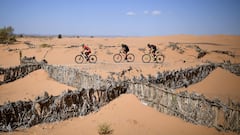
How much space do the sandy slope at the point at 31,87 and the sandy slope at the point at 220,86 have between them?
19.9 ft

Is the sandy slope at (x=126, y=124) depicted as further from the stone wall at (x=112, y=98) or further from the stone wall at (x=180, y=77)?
the stone wall at (x=180, y=77)

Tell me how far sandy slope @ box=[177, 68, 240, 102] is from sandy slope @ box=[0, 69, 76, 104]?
19.9ft

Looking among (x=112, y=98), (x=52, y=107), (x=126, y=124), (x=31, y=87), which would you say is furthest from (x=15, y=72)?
(x=126, y=124)

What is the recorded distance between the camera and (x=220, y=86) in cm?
1386

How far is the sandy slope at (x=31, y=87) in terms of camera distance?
12.0m

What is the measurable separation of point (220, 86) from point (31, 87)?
9.75 metres

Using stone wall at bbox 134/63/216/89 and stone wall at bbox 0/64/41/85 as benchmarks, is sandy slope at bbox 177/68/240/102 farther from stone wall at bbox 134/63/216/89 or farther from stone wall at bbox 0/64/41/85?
stone wall at bbox 0/64/41/85

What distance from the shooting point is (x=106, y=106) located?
31.2ft

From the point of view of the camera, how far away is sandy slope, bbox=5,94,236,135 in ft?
25.6

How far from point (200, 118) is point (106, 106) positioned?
325cm

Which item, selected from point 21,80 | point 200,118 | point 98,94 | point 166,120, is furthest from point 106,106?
point 21,80

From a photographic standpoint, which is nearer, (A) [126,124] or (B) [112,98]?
(A) [126,124]

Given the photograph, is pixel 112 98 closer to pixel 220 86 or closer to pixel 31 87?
pixel 31 87

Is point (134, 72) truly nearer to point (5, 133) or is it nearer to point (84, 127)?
point (84, 127)
